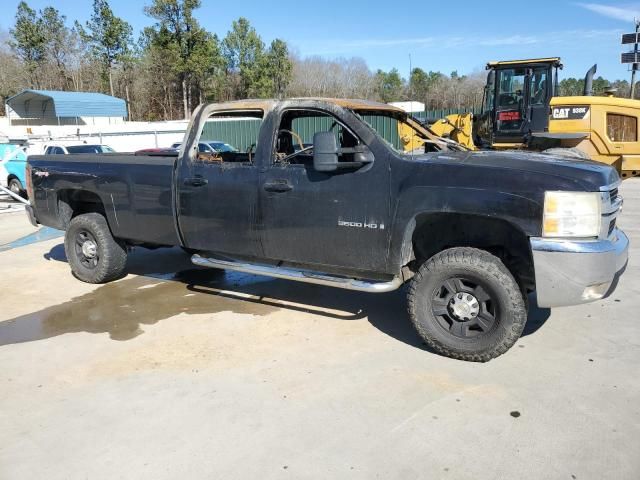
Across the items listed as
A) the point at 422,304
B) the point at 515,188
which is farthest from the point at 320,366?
the point at 515,188

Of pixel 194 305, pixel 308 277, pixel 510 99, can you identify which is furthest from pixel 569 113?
pixel 194 305

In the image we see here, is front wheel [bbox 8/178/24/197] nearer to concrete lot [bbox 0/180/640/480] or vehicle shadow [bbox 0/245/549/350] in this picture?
vehicle shadow [bbox 0/245/549/350]

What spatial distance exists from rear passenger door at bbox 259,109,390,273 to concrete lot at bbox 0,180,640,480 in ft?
2.36

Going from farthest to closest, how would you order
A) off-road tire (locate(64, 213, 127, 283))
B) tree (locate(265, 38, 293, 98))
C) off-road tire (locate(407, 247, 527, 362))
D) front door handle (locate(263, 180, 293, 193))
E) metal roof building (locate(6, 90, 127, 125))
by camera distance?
tree (locate(265, 38, 293, 98))
metal roof building (locate(6, 90, 127, 125))
off-road tire (locate(64, 213, 127, 283))
front door handle (locate(263, 180, 293, 193))
off-road tire (locate(407, 247, 527, 362))

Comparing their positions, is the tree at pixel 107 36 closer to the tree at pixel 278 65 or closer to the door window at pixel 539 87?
the tree at pixel 278 65

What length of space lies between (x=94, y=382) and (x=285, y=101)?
2.88 m

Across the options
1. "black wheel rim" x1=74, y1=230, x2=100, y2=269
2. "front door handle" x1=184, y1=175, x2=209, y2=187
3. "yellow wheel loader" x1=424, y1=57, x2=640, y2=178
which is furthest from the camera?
"yellow wheel loader" x1=424, y1=57, x2=640, y2=178

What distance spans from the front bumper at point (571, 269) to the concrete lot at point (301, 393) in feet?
1.96

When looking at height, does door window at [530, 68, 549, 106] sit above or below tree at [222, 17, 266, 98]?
below

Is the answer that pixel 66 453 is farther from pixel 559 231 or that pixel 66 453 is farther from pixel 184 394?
pixel 559 231

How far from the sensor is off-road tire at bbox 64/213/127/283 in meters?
6.46

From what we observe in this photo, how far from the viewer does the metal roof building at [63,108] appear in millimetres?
46562

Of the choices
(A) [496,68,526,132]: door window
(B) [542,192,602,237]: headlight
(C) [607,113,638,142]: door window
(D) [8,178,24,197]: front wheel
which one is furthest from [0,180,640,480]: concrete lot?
(D) [8,178,24,197]: front wheel

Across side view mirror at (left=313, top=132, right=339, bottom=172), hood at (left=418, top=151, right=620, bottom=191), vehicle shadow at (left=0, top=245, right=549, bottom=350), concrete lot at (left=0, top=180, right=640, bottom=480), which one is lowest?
concrete lot at (left=0, top=180, right=640, bottom=480)
